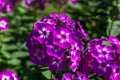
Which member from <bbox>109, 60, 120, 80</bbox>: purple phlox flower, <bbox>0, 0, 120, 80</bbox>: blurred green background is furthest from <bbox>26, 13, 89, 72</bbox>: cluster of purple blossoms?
<bbox>0, 0, 120, 80</bbox>: blurred green background

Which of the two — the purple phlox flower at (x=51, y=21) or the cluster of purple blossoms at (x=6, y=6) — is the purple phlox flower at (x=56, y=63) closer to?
the purple phlox flower at (x=51, y=21)

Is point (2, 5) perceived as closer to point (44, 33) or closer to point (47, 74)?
point (47, 74)

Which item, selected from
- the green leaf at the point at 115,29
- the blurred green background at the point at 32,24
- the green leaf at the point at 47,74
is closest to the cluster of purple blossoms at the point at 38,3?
the blurred green background at the point at 32,24

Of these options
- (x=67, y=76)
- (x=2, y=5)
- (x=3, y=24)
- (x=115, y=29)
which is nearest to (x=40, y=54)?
(x=67, y=76)

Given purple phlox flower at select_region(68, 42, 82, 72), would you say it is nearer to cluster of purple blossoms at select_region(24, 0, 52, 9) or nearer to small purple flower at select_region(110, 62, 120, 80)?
small purple flower at select_region(110, 62, 120, 80)

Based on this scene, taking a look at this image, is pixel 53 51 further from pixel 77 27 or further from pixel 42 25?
pixel 77 27

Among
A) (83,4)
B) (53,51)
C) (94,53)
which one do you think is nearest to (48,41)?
(53,51)
